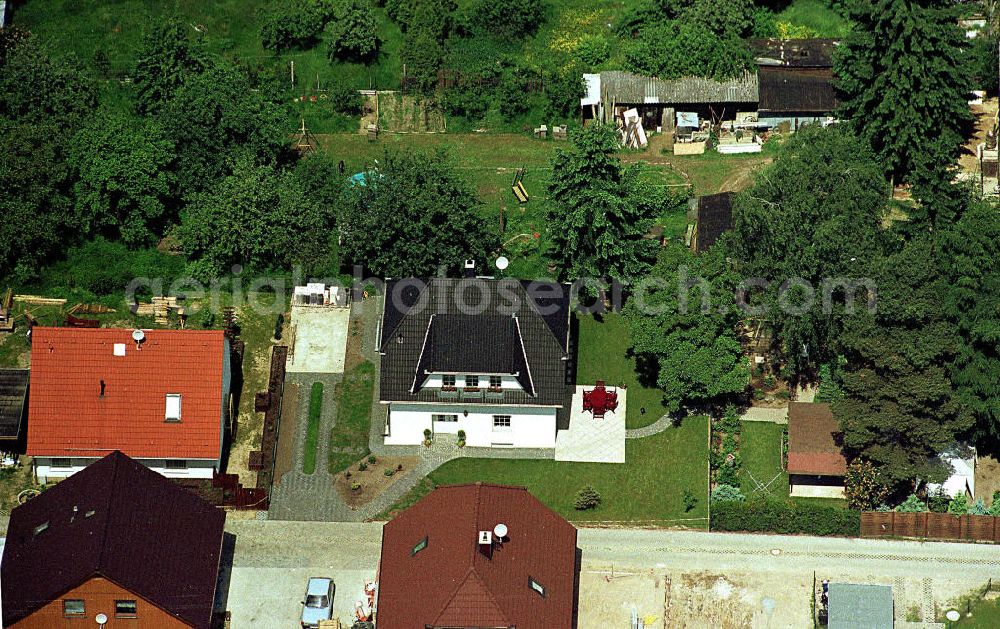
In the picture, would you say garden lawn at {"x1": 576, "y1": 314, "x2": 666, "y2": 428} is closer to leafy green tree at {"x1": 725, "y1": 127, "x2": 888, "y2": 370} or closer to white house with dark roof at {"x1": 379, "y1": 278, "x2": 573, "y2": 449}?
white house with dark roof at {"x1": 379, "y1": 278, "x2": 573, "y2": 449}

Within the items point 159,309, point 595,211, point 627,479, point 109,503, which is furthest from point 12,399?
point 595,211

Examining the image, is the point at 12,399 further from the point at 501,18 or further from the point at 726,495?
the point at 501,18

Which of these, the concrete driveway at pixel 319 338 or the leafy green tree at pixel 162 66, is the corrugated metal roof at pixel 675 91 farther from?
the leafy green tree at pixel 162 66

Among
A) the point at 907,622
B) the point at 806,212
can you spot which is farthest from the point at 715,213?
the point at 907,622

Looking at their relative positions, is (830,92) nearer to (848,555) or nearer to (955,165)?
(955,165)

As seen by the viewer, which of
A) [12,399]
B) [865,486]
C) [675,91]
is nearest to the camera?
[865,486]

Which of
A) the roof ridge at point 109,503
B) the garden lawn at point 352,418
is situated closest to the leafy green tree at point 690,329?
the garden lawn at point 352,418

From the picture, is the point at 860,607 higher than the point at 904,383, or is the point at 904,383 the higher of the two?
the point at 904,383
